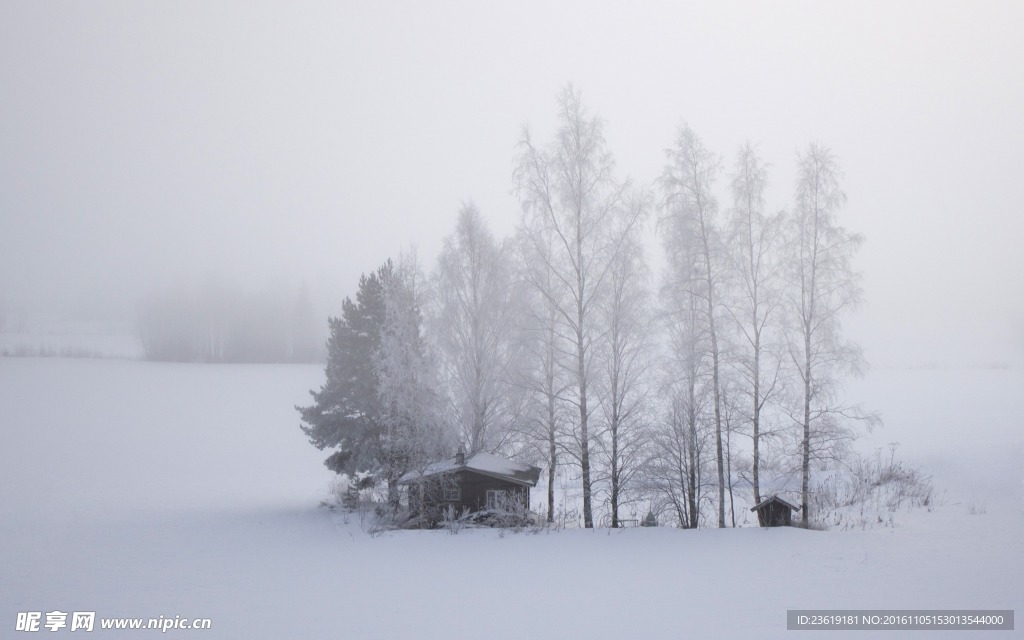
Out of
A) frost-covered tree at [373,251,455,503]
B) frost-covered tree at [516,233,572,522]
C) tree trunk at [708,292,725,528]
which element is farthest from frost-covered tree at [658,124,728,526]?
frost-covered tree at [373,251,455,503]

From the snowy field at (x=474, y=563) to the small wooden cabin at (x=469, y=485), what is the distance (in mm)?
1785

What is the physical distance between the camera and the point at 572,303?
68.4 feet

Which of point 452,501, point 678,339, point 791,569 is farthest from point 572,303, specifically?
point 791,569

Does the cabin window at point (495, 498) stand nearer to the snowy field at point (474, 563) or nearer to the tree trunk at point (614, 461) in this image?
the snowy field at point (474, 563)

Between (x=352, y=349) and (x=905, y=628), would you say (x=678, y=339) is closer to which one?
(x=905, y=628)

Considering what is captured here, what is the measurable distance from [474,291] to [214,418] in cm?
4239

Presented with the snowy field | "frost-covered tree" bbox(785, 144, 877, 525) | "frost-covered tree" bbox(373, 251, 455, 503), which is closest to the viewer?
the snowy field

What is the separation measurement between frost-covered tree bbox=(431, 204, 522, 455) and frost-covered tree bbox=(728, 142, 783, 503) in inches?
363

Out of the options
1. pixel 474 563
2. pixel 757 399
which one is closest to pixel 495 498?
pixel 474 563

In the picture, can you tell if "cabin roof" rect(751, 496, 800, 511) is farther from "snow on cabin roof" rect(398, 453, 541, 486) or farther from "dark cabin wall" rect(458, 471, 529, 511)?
"dark cabin wall" rect(458, 471, 529, 511)

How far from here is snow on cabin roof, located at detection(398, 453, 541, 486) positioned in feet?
68.2

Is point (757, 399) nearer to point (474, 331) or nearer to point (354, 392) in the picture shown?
point (474, 331)

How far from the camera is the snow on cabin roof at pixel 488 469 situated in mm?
20781

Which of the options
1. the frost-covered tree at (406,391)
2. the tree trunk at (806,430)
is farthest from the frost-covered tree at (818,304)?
the frost-covered tree at (406,391)
